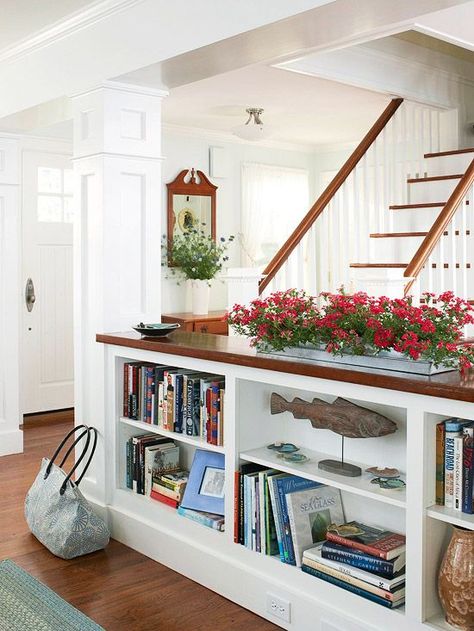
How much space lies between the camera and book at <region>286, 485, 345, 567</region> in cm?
275

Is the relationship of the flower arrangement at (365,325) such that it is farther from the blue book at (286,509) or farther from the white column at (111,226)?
the white column at (111,226)

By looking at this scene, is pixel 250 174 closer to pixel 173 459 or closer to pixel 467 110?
pixel 467 110

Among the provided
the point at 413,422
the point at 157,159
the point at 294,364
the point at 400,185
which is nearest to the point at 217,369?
the point at 294,364

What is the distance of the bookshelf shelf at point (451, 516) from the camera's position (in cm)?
219

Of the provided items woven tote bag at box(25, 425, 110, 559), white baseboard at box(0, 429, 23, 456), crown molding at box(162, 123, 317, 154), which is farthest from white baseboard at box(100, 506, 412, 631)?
crown molding at box(162, 123, 317, 154)

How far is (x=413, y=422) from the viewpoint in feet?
7.49

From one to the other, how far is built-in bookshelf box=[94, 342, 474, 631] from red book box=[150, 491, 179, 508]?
29 millimetres

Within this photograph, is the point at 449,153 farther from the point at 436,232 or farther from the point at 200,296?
the point at 200,296

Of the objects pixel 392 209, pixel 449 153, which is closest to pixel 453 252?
pixel 392 209

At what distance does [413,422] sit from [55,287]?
4.70 meters

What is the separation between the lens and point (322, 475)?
2.66 m

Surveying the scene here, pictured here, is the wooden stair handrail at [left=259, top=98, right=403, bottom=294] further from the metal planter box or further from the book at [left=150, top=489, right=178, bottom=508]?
the metal planter box

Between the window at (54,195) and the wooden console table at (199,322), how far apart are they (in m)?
1.24

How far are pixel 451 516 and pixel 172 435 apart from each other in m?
1.42
